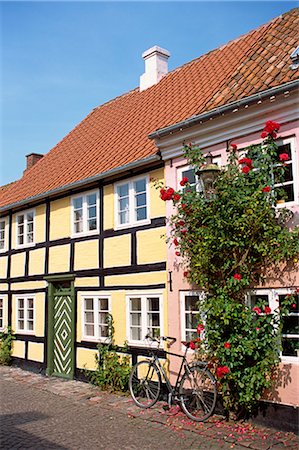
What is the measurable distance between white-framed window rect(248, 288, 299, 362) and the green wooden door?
213 inches

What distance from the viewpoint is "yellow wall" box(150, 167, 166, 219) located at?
8.75m

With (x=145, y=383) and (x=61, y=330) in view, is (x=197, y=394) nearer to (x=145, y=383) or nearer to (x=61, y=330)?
(x=145, y=383)

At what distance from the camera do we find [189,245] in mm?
7469

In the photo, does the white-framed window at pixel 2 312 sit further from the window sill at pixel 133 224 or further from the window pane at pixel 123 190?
the window pane at pixel 123 190

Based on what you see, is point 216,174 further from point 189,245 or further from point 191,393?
point 191,393

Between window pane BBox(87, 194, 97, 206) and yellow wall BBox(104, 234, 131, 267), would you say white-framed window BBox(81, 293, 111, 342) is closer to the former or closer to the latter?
yellow wall BBox(104, 234, 131, 267)

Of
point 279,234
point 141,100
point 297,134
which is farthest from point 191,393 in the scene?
point 141,100

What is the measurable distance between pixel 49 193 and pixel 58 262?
173 cm

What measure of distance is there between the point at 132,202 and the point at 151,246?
1122mm

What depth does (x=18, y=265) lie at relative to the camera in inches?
516

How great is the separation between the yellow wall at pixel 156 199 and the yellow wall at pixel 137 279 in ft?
3.72

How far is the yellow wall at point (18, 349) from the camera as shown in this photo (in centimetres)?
1239

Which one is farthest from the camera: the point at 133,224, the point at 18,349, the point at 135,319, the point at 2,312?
the point at 2,312

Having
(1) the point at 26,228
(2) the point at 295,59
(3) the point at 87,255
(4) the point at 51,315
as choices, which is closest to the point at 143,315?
(3) the point at 87,255
